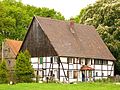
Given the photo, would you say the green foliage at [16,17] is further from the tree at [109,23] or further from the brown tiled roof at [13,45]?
the tree at [109,23]

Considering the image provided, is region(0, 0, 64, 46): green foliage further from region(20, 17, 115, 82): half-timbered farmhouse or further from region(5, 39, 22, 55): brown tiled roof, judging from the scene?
region(20, 17, 115, 82): half-timbered farmhouse

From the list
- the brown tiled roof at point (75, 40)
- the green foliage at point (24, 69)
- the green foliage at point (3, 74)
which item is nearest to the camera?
the green foliage at point (3, 74)

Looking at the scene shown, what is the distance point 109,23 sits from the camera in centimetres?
6638

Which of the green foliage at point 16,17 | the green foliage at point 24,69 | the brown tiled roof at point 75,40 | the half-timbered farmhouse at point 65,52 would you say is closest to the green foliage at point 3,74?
the green foliage at point 24,69

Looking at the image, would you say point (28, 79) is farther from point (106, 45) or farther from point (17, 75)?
point (106, 45)

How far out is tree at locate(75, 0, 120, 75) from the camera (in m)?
64.3

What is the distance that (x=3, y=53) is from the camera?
69312 mm

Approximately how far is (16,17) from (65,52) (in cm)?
2937

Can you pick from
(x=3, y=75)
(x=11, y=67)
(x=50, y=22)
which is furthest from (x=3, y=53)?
(x=3, y=75)

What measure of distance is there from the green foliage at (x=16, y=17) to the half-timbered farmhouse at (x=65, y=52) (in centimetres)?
1425

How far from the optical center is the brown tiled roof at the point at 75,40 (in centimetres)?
5575

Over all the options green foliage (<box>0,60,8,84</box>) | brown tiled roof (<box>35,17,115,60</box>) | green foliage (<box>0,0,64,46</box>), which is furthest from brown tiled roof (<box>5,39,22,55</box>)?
green foliage (<box>0,60,8,84</box>)

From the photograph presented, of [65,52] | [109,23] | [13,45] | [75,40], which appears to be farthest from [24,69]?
[109,23]

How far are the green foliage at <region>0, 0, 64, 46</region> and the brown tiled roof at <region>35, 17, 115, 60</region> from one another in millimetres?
14293
